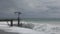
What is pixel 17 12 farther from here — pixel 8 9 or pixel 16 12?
pixel 8 9

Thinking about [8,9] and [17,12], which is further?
[8,9]

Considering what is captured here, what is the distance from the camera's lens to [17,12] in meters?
13.3

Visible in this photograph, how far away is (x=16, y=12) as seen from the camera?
13.3 m

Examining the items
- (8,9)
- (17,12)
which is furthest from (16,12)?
(8,9)

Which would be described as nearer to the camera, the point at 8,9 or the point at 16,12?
the point at 16,12

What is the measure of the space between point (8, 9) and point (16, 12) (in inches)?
60.9

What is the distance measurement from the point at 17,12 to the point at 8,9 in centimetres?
160

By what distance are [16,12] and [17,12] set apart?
0.35 feet

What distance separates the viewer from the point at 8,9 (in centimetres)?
1435
